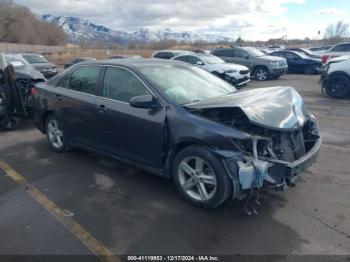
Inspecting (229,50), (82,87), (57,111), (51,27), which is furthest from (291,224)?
(51,27)

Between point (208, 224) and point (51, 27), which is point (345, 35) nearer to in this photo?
point (51, 27)

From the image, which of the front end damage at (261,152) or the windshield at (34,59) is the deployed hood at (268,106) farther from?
the windshield at (34,59)

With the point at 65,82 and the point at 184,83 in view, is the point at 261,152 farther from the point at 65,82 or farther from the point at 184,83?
the point at 65,82

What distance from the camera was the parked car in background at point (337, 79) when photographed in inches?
476

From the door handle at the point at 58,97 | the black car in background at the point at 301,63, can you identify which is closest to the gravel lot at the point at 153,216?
the door handle at the point at 58,97

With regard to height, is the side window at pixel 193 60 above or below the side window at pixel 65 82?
Result: below

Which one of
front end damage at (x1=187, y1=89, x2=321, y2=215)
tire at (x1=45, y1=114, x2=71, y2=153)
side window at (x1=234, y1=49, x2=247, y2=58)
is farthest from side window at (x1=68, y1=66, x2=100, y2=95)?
side window at (x1=234, y1=49, x2=247, y2=58)

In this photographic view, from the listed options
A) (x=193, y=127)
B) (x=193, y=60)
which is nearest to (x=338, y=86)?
(x=193, y=60)

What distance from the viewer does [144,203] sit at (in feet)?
14.2

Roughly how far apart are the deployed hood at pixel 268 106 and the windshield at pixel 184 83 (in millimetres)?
277

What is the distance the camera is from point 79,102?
18.0ft

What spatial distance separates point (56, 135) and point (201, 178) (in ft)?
10.6

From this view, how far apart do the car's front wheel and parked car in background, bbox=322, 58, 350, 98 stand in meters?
9.73

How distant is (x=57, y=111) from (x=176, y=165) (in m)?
2.72
